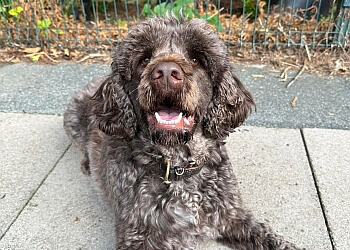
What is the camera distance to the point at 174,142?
2.74 metres

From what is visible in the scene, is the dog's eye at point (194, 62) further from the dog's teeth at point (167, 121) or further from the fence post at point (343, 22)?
the fence post at point (343, 22)

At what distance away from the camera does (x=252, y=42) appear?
632 cm

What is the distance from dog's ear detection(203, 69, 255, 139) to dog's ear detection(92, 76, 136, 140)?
56 cm

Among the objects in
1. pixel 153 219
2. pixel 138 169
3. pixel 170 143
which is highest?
pixel 170 143

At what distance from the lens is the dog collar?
9.95 feet

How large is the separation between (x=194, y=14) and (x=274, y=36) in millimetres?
1311

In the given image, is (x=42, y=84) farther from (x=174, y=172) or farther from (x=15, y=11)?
(x=174, y=172)

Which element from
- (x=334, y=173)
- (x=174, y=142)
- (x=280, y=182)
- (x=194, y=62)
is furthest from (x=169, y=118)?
(x=334, y=173)

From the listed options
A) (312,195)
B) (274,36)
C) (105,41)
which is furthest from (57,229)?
(274,36)

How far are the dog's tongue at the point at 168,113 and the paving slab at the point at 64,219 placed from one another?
1.28 meters

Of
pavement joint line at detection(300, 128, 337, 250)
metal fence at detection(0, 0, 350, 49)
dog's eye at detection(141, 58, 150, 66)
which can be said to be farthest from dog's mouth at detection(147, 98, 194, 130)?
metal fence at detection(0, 0, 350, 49)

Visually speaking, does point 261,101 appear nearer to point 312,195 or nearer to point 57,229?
point 312,195

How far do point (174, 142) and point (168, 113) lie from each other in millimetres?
200

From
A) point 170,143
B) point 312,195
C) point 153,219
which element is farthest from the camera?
point 312,195
